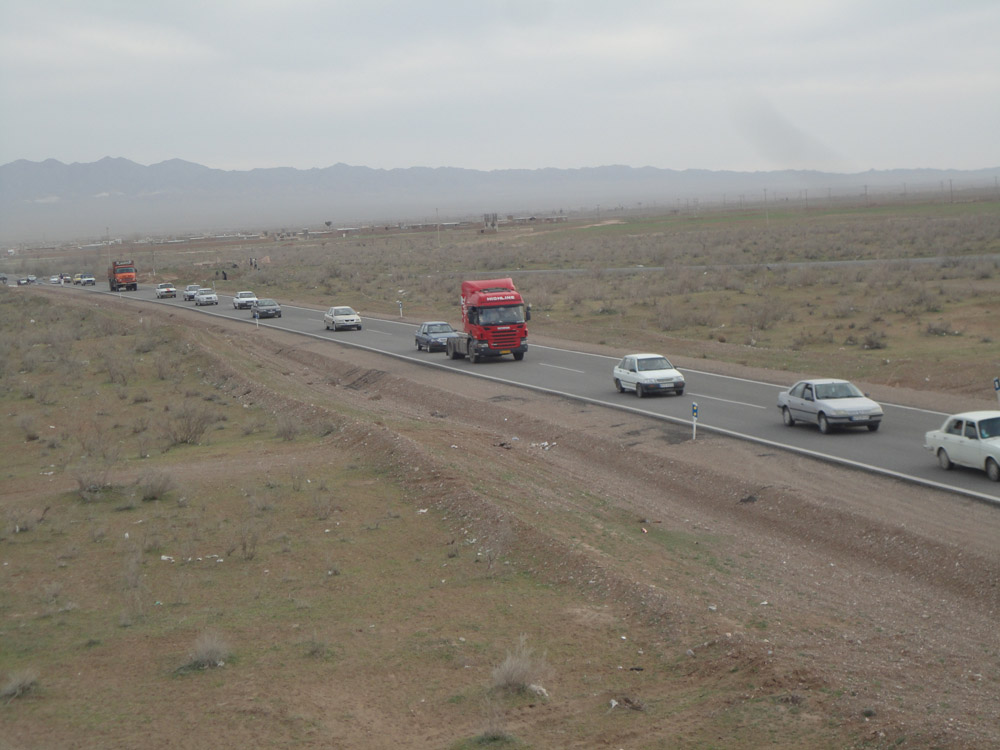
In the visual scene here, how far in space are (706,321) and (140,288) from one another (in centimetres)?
6958

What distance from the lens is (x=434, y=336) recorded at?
1666 inches

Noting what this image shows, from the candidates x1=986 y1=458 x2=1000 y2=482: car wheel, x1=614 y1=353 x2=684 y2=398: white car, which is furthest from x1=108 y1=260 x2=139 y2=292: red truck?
x1=986 y1=458 x2=1000 y2=482: car wheel

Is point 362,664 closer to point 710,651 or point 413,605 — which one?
point 413,605

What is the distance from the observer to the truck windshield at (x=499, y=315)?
3794 centimetres

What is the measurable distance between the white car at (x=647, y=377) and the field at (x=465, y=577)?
2.69 meters

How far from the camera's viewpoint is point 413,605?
12.7 m

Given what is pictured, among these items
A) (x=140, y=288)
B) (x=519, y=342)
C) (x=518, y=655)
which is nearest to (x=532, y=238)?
(x=140, y=288)

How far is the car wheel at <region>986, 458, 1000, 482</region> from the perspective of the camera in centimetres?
1800

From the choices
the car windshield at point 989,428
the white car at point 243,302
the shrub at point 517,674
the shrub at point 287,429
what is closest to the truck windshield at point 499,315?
the shrub at point 287,429

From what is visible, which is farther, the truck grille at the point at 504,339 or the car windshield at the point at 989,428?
the truck grille at the point at 504,339

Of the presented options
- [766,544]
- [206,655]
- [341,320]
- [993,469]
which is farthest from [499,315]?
[206,655]

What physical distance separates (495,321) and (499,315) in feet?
1.08

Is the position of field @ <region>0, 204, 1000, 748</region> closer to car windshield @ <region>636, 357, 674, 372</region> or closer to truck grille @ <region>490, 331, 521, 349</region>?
car windshield @ <region>636, 357, 674, 372</region>

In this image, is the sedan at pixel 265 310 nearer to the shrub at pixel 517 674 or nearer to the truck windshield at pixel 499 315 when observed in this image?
the truck windshield at pixel 499 315
